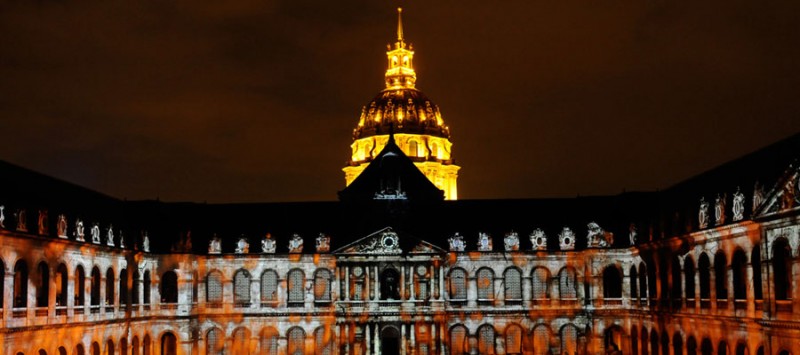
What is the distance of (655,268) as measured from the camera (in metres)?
73.1

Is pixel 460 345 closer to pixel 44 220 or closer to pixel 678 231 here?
pixel 678 231

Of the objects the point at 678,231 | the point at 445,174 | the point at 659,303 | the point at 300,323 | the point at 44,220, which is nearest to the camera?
the point at 44,220

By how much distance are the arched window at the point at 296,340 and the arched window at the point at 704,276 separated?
32008 mm

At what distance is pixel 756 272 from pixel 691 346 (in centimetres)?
1155

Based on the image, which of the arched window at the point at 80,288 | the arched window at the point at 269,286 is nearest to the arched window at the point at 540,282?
the arched window at the point at 269,286

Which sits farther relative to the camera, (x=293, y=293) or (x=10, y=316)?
(x=293, y=293)

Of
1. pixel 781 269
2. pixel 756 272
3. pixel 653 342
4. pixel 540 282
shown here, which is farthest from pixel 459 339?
pixel 781 269

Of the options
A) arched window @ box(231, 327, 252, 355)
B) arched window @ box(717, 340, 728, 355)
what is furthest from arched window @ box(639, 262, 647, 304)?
arched window @ box(231, 327, 252, 355)

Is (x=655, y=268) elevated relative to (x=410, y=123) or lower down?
lower down

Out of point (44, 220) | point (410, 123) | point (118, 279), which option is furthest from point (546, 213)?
point (410, 123)

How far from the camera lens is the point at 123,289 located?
76.8m

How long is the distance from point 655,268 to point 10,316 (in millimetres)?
39214

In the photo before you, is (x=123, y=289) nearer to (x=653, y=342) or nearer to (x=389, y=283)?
(x=389, y=283)

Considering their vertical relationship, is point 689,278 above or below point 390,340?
above
